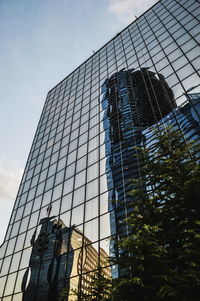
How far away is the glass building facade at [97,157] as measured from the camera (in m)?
15.0

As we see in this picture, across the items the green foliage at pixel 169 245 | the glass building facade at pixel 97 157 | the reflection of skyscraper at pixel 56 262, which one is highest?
the glass building facade at pixel 97 157

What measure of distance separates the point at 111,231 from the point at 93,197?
11.9ft

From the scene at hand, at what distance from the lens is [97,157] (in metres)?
19.6

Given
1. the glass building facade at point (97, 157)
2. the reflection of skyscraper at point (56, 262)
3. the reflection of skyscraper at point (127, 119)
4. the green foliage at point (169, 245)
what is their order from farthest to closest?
the reflection of skyscraper at point (127, 119)
the glass building facade at point (97, 157)
the reflection of skyscraper at point (56, 262)
the green foliage at point (169, 245)

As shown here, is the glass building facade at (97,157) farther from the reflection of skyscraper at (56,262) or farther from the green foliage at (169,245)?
the green foliage at (169,245)

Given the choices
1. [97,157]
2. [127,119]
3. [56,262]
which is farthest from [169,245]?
[127,119]

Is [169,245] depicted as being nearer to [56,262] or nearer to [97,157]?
[56,262]

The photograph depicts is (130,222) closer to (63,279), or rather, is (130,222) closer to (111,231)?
(111,231)

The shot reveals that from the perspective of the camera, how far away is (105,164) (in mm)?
18266

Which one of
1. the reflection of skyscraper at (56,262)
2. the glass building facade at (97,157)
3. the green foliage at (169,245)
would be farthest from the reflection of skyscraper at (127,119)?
the green foliage at (169,245)

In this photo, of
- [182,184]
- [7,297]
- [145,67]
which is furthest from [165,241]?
[145,67]

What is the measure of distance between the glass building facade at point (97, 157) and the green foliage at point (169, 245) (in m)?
3.10

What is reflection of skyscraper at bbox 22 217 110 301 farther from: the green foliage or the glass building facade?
the green foliage

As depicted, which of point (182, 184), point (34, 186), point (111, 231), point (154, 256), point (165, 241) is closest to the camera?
point (154, 256)
